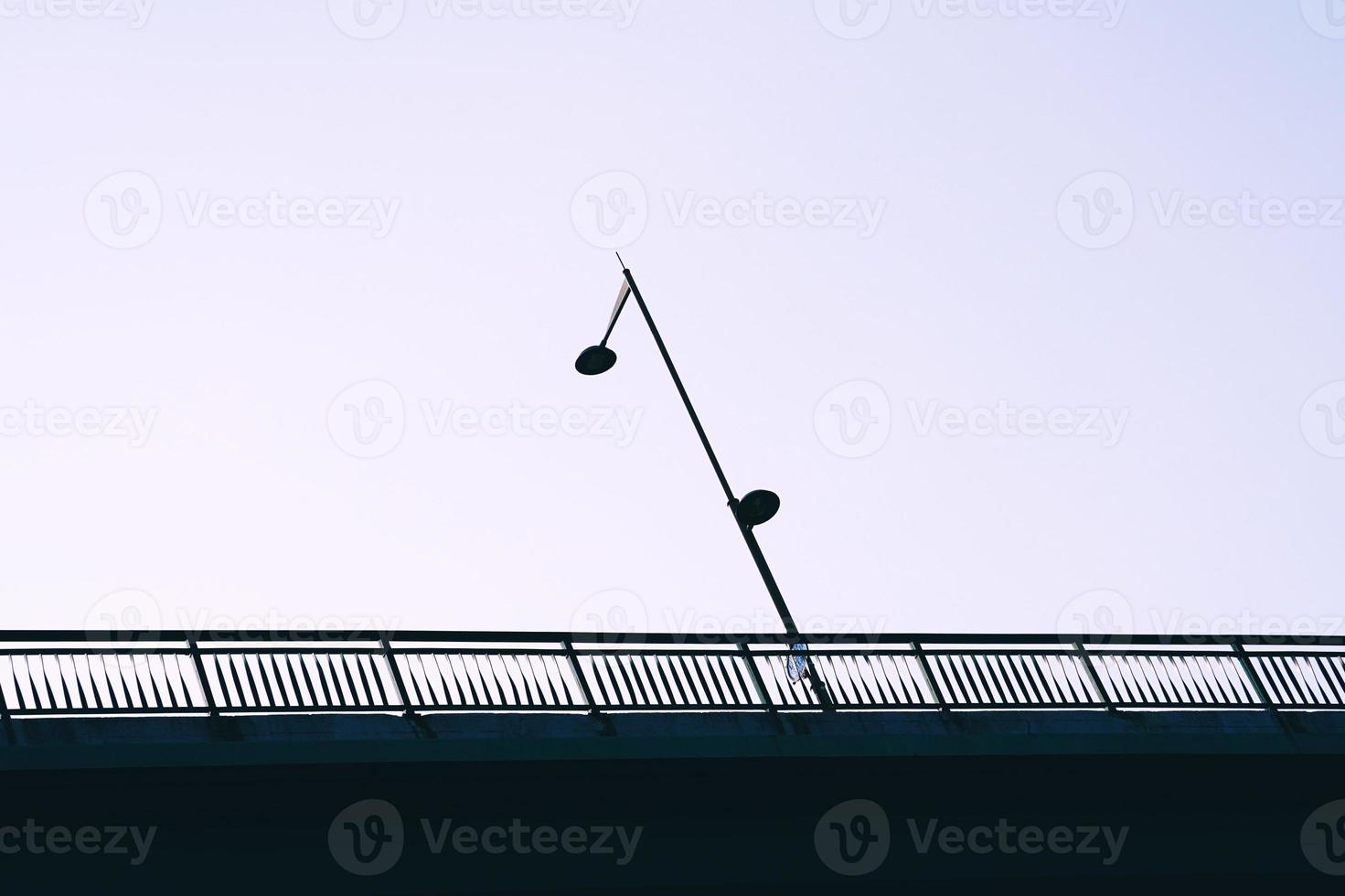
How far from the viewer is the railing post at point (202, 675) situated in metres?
15.0

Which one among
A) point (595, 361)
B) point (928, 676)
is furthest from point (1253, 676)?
point (595, 361)

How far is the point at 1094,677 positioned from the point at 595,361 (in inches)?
396

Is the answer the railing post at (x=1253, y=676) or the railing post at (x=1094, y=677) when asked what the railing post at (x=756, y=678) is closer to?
the railing post at (x=1094, y=677)

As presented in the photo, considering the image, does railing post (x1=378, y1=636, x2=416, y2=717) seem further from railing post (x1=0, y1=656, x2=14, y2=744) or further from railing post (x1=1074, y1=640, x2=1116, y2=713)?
railing post (x1=1074, y1=640, x2=1116, y2=713)

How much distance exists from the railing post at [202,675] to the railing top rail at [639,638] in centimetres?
9

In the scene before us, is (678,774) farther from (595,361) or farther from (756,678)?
(595,361)

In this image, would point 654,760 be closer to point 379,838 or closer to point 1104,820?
point 379,838

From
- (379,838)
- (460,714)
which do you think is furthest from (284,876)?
(460,714)

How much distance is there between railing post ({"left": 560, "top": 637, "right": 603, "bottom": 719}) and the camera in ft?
53.9

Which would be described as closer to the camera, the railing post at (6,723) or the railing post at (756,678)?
the railing post at (6,723)

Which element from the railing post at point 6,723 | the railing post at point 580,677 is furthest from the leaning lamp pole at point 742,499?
the railing post at point 6,723

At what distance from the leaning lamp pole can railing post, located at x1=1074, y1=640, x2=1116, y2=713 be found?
10.3ft

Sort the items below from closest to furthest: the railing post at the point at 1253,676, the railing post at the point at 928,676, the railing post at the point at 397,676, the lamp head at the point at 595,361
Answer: the railing post at the point at 397,676 < the railing post at the point at 928,676 < the railing post at the point at 1253,676 < the lamp head at the point at 595,361

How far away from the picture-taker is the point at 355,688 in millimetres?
15828
